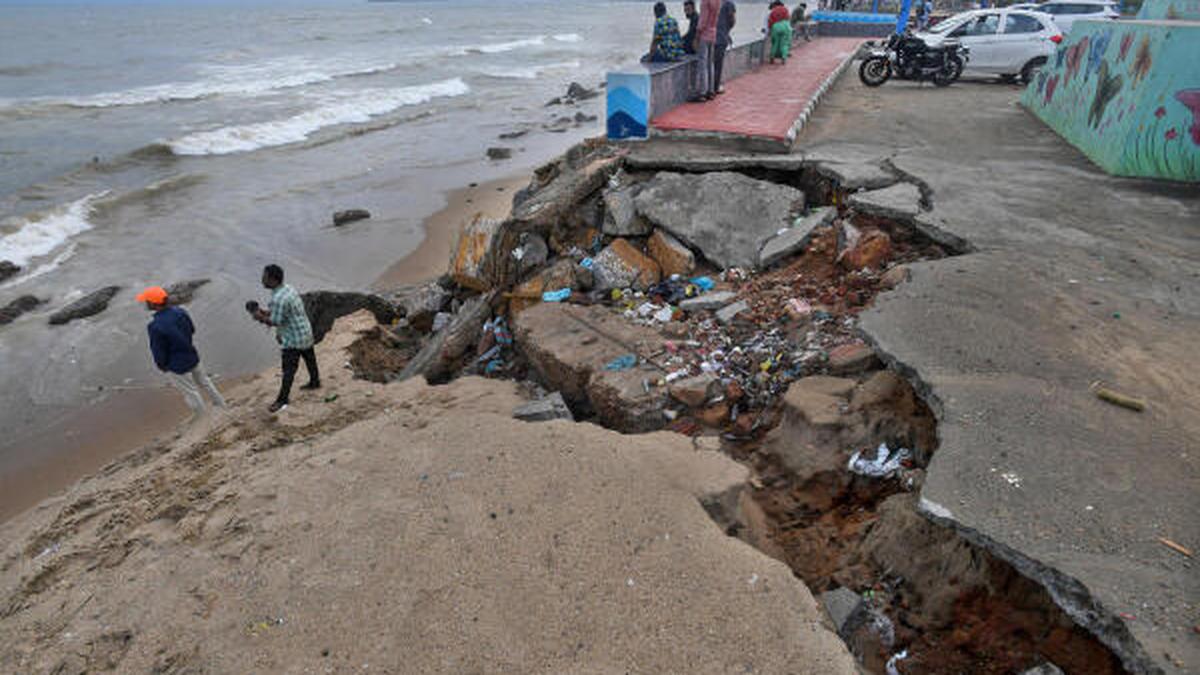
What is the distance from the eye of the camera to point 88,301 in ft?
30.8

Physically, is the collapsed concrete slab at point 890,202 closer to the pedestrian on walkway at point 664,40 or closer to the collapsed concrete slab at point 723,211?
the collapsed concrete slab at point 723,211

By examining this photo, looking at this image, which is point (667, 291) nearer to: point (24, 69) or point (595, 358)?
point (595, 358)

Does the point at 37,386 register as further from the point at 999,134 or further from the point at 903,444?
the point at 999,134

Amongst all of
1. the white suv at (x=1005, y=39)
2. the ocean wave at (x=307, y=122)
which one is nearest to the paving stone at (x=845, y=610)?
the white suv at (x=1005, y=39)

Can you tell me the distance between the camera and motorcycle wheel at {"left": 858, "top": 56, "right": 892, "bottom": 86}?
13781 millimetres

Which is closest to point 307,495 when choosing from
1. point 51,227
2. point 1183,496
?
point 1183,496

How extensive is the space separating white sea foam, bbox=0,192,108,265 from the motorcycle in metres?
16.5

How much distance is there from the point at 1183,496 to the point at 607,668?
8.58 feet

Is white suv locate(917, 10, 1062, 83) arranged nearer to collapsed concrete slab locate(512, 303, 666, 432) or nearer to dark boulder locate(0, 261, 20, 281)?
collapsed concrete slab locate(512, 303, 666, 432)

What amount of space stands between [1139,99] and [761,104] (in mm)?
4577

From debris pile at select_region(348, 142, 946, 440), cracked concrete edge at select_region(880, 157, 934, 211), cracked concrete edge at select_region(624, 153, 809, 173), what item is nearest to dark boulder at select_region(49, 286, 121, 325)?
debris pile at select_region(348, 142, 946, 440)

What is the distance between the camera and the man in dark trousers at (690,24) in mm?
9234

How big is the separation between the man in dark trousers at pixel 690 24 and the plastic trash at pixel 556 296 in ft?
16.0

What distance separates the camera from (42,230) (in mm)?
12500
